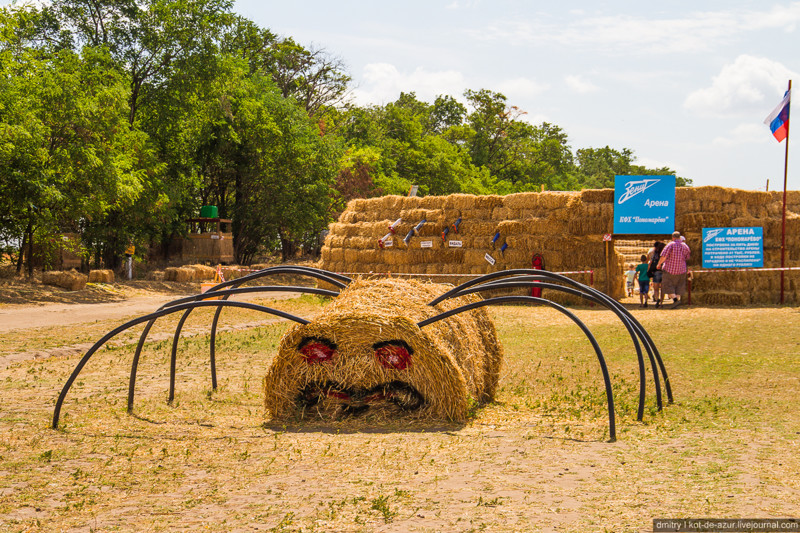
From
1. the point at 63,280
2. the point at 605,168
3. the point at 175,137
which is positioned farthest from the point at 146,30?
the point at 605,168

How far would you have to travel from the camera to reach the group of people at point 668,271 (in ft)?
65.0

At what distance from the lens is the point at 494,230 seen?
83.8ft

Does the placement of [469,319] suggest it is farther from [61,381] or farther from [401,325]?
[61,381]

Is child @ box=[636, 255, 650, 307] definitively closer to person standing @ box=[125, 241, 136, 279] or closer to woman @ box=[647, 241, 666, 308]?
woman @ box=[647, 241, 666, 308]

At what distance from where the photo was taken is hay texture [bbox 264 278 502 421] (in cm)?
756

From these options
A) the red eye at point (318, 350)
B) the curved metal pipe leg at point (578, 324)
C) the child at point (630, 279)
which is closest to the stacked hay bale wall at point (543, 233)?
the child at point (630, 279)

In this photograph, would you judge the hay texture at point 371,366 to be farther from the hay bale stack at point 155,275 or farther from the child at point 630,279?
the hay bale stack at point 155,275

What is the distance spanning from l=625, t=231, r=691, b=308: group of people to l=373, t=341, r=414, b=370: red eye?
561 inches

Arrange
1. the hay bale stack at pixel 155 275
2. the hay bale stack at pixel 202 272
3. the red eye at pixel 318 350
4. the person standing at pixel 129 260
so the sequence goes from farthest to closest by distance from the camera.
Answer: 1. the hay bale stack at pixel 155 275
2. the hay bale stack at pixel 202 272
3. the person standing at pixel 129 260
4. the red eye at pixel 318 350

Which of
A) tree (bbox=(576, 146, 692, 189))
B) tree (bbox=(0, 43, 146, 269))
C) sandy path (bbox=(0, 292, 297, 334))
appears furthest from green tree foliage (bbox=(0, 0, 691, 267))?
tree (bbox=(576, 146, 692, 189))

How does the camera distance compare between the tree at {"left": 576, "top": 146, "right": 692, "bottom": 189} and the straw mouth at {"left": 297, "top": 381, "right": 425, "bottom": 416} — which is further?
the tree at {"left": 576, "top": 146, "right": 692, "bottom": 189}

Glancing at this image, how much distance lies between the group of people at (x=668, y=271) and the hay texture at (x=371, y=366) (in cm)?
1351

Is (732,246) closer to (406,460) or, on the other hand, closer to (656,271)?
(656,271)

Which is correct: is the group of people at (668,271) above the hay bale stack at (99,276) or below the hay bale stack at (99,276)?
above
